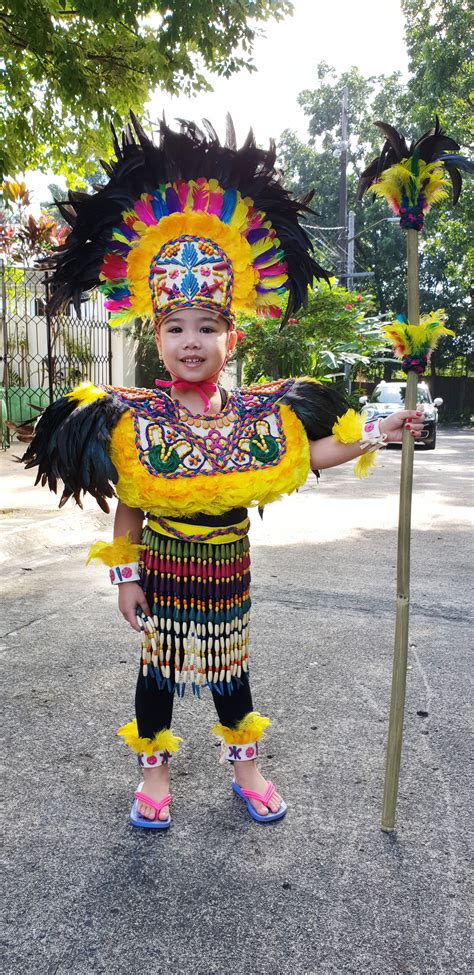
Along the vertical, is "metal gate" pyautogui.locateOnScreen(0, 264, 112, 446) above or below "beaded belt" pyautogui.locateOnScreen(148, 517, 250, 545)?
above

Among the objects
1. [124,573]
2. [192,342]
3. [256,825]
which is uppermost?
[192,342]

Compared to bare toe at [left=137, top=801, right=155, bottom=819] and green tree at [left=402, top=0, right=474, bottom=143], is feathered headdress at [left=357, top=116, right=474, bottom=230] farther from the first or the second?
green tree at [left=402, top=0, right=474, bottom=143]

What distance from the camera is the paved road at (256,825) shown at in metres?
1.84

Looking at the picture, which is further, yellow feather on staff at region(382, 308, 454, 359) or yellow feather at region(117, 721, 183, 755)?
yellow feather at region(117, 721, 183, 755)

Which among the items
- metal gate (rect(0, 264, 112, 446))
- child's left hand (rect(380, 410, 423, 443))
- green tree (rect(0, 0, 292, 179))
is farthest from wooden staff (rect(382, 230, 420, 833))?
metal gate (rect(0, 264, 112, 446))

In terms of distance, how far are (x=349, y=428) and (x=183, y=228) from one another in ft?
2.63

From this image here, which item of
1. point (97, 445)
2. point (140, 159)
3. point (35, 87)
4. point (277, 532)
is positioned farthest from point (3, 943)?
point (35, 87)

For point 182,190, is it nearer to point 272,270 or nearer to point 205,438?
point 272,270

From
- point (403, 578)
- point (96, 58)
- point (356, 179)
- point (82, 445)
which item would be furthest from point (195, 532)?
point (356, 179)

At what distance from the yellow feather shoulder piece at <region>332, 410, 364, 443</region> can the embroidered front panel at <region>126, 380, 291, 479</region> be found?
17 cm

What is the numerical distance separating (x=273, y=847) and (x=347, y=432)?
4.16ft

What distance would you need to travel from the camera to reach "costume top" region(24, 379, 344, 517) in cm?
226

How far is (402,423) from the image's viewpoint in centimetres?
216

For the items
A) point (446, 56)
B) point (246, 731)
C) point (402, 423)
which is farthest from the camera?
point (446, 56)
